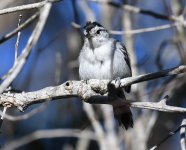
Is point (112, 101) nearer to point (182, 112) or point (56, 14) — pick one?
point (182, 112)

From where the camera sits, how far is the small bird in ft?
17.1

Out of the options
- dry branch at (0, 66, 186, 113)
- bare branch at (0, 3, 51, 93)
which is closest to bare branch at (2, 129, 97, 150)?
dry branch at (0, 66, 186, 113)

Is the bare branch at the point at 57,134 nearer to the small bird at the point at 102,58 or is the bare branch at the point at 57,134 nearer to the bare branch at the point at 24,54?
the small bird at the point at 102,58

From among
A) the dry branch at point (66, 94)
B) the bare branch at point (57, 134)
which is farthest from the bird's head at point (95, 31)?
the dry branch at point (66, 94)

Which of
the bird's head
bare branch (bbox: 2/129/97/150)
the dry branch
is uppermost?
the bird's head

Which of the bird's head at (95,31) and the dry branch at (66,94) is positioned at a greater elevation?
the bird's head at (95,31)

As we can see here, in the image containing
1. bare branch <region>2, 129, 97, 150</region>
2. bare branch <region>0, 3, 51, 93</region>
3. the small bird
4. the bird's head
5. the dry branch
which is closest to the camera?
bare branch <region>0, 3, 51, 93</region>

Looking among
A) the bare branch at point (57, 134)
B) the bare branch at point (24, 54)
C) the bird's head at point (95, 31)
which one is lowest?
the bare branch at point (24, 54)

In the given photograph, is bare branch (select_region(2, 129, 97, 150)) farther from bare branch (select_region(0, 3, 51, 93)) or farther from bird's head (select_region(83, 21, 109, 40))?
bare branch (select_region(0, 3, 51, 93))

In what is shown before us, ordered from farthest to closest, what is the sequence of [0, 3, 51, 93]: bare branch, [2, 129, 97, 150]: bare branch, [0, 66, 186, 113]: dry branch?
[2, 129, 97, 150]: bare branch
[0, 66, 186, 113]: dry branch
[0, 3, 51, 93]: bare branch

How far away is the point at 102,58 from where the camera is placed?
5.26m

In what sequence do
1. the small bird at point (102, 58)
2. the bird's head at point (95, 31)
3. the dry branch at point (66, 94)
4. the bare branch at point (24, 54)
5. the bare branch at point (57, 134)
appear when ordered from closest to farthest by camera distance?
the bare branch at point (24, 54) → the dry branch at point (66, 94) → the small bird at point (102, 58) → the bird's head at point (95, 31) → the bare branch at point (57, 134)

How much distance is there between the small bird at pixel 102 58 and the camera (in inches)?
→ 205

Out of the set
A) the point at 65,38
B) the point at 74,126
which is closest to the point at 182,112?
the point at 74,126
